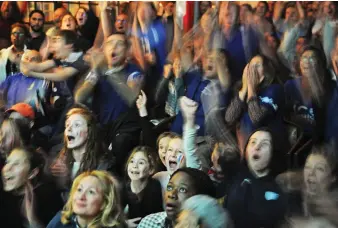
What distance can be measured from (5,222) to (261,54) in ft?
4.11

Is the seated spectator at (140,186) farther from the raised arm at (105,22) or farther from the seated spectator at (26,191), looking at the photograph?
the raised arm at (105,22)

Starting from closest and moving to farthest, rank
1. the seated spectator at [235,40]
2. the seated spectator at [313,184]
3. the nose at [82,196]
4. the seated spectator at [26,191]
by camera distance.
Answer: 1. the seated spectator at [313,184]
2. the seated spectator at [235,40]
3. the nose at [82,196]
4. the seated spectator at [26,191]

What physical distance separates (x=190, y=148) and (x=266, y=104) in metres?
0.33

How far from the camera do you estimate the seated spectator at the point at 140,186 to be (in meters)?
2.58

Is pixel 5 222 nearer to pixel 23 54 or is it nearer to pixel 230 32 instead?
pixel 23 54

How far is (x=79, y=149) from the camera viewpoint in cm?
268

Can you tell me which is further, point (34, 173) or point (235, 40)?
point (34, 173)

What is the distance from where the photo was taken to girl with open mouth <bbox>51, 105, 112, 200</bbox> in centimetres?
266

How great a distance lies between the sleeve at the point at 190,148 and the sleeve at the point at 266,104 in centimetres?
23

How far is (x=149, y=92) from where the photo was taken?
8.57ft

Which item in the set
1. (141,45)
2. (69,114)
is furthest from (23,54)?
(141,45)

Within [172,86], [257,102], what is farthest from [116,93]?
[257,102]

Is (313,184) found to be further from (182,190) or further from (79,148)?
(79,148)

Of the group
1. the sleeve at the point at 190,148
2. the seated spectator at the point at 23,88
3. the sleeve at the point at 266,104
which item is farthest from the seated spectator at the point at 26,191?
the sleeve at the point at 266,104
